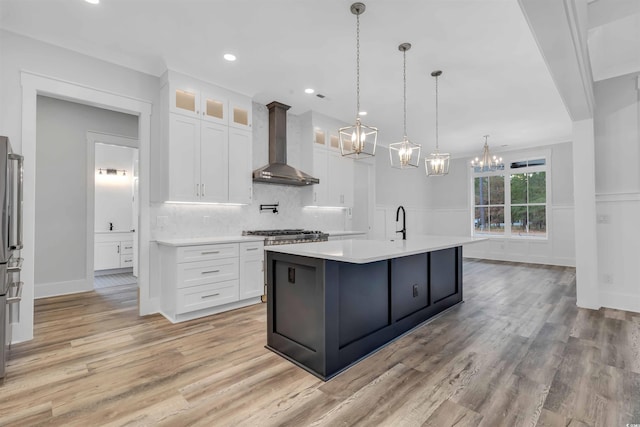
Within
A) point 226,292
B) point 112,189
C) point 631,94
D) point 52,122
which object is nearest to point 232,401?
point 226,292

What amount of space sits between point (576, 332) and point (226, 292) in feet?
12.4

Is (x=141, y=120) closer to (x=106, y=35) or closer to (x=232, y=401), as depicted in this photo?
(x=106, y=35)

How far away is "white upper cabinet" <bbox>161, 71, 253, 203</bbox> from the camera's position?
3.67 metres

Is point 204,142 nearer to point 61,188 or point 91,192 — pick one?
point 91,192

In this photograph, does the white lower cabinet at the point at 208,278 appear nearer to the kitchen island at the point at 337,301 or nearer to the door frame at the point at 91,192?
the kitchen island at the point at 337,301

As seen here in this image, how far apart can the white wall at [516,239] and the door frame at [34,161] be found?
7556mm

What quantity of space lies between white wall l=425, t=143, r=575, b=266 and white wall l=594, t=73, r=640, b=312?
11.7 feet

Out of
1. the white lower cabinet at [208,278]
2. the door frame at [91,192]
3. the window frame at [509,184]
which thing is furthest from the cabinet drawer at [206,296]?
the window frame at [509,184]

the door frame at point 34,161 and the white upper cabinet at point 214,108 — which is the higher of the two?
the white upper cabinet at point 214,108

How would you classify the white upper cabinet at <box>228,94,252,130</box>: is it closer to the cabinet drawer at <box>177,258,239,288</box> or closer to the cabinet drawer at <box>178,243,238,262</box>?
the cabinet drawer at <box>178,243,238,262</box>

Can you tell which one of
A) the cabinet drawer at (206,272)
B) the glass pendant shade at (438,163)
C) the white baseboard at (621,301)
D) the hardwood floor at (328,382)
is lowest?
the hardwood floor at (328,382)

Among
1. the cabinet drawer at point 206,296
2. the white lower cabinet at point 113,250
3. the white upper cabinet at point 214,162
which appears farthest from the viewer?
the white lower cabinet at point 113,250

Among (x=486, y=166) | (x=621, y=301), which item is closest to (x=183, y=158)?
(x=621, y=301)

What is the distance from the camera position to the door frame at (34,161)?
2.94m
